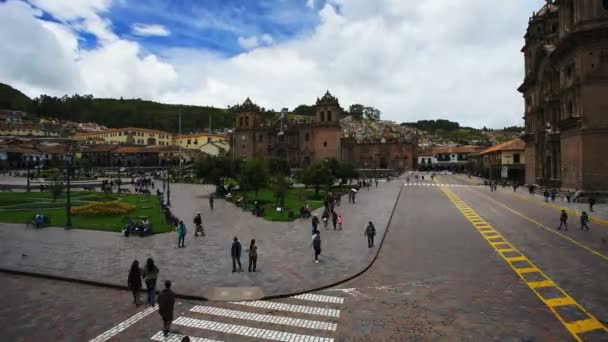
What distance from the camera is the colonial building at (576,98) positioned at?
111 feet

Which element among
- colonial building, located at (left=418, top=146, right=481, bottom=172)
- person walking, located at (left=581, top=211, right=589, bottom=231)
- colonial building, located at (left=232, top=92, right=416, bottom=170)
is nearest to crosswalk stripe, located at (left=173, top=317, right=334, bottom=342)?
person walking, located at (left=581, top=211, right=589, bottom=231)

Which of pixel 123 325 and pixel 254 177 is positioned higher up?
pixel 254 177

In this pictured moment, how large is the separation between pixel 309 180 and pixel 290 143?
137 feet

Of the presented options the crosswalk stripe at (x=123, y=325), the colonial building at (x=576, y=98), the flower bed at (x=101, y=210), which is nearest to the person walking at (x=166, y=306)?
the crosswalk stripe at (x=123, y=325)

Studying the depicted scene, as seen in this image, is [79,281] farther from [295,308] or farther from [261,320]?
[295,308]

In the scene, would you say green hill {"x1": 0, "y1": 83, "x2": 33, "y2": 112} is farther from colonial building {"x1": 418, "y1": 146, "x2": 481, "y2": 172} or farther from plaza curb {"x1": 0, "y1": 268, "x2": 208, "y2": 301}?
plaza curb {"x1": 0, "y1": 268, "x2": 208, "y2": 301}

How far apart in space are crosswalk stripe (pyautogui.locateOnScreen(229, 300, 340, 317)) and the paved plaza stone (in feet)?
1.48

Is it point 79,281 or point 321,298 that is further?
point 79,281

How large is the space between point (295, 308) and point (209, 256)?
615 centimetres

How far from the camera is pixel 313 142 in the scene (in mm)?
78250

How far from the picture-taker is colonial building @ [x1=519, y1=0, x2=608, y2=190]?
111 ft

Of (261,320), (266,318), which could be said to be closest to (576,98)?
(266,318)

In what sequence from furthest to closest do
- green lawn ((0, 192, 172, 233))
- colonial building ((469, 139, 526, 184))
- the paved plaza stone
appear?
colonial building ((469, 139, 526, 184))
green lawn ((0, 192, 172, 233))
the paved plaza stone

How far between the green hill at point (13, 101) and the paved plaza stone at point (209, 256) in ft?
497
